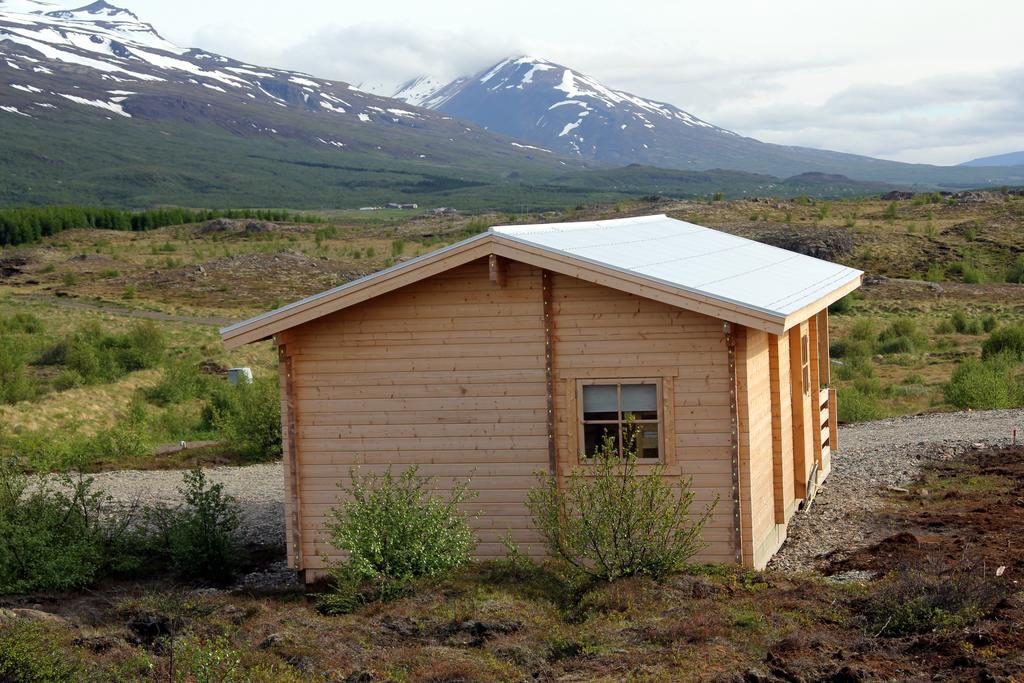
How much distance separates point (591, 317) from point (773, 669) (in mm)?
4476

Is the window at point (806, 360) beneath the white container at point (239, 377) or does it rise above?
above

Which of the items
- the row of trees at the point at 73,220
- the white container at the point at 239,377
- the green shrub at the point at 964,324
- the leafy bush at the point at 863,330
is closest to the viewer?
the white container at the point at 239,377

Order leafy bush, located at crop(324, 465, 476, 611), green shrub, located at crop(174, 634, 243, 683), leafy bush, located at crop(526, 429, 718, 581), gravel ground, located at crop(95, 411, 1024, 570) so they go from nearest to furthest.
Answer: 1. green shrub, located at crop(174, 634, 243, 683)
2. leafy bush, located at crop(526, 429, 718, 581)
3. leafy bush, located at crop(324, 465, 476, 611)
4. gravel ground, located at crop(95, 411, 1024, 570)

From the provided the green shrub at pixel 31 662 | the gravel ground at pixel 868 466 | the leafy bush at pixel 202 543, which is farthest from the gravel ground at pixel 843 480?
the green shrub at pixel 31 662

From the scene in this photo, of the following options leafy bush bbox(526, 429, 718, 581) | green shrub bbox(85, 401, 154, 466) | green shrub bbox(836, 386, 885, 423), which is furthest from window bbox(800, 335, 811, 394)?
green shrub bbox(85, 401, 154, 466)

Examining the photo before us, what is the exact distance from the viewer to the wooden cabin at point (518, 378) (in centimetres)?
1103

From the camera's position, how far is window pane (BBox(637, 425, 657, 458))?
11219 mm

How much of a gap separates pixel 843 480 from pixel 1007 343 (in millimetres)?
14749

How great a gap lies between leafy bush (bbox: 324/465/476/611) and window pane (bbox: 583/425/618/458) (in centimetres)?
134

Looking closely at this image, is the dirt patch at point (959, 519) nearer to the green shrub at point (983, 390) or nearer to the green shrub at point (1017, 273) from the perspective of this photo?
the green shrub at point (983, 390)

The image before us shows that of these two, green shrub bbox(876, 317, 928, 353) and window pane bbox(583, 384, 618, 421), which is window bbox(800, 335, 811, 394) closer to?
window pane bbox(583, 384, 618, 421)

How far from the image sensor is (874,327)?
38469 mm

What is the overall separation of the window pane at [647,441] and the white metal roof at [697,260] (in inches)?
56.4

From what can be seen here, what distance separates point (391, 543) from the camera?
34.4ft
